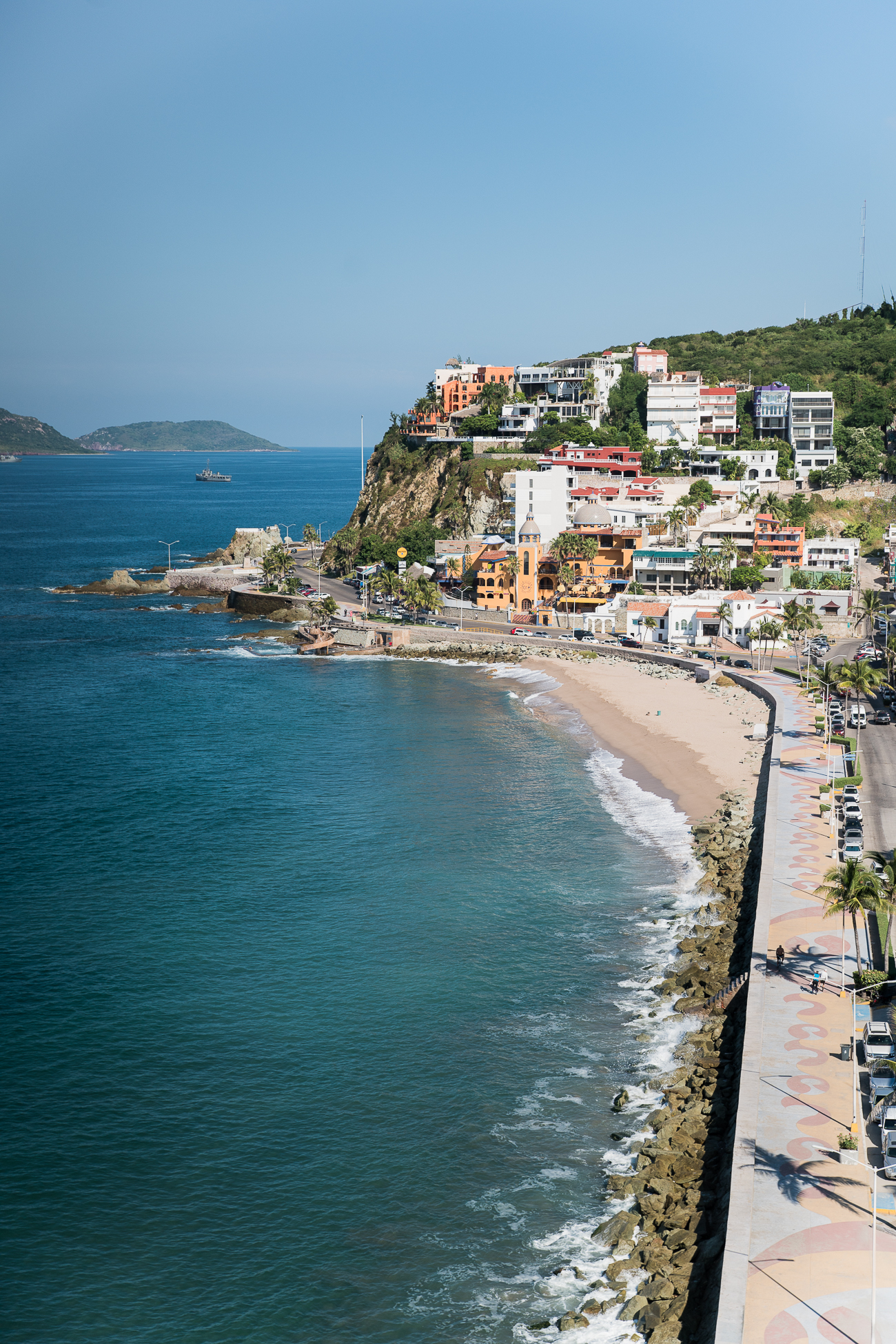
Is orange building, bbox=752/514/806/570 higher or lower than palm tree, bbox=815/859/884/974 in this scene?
higher

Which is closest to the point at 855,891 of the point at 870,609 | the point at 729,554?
the point at 870,609

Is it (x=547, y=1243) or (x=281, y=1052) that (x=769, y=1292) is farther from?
(x=281, y=1052)

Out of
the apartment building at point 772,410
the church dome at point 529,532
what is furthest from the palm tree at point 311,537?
the apartment building at point 772,410

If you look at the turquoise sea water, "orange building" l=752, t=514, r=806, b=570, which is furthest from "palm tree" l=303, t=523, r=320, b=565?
the turquoise sea water

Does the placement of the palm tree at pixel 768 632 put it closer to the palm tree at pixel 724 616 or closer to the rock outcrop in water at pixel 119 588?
the palm tree at pixel 724 616

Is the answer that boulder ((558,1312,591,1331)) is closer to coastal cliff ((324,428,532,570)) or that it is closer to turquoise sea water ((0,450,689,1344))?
turquoise sea water ((0,450,689,1344))

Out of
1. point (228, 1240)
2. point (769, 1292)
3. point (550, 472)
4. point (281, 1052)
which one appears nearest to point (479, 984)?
point (281, 1052)

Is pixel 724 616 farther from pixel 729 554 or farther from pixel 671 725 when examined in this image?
pixel 671 725
